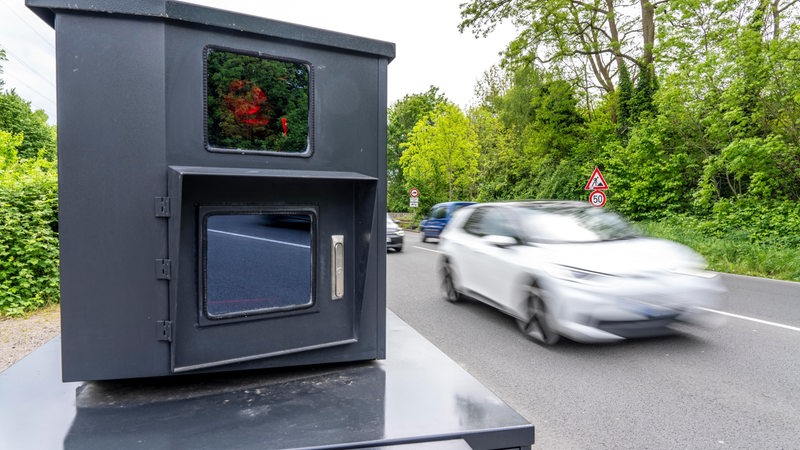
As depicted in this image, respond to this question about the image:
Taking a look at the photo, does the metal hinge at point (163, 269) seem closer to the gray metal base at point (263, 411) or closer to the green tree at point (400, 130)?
the gray metal base at point (263, 411)

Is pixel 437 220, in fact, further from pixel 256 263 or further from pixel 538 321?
pixel 256 263

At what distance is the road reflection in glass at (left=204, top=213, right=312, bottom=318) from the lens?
6.05ft

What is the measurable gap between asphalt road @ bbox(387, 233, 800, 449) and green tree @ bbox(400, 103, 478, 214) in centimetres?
2399

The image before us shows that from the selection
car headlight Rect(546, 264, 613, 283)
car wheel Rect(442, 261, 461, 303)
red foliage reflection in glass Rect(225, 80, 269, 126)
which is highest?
red foliage reflection in glass Rect(225, 80, 269, 126)

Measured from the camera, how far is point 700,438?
329cm

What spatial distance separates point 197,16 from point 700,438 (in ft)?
13.2

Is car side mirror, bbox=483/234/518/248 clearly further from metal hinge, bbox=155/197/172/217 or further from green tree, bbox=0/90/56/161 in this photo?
green tree, bbox=0/90/56/161

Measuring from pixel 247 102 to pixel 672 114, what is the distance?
17.4 metres


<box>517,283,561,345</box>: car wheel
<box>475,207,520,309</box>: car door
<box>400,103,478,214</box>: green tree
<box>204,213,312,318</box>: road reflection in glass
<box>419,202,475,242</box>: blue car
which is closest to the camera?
<box>204,213,312,318</box>: road reflection in glass

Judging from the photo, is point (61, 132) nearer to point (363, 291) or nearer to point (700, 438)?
point (363, 291)

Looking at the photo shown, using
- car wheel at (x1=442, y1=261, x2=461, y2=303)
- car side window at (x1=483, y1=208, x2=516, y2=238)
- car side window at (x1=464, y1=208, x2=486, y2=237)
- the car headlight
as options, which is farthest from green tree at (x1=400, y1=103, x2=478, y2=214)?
the car headlight

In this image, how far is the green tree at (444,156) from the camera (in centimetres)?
3005

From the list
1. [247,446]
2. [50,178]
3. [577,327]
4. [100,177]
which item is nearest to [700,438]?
[577,327]

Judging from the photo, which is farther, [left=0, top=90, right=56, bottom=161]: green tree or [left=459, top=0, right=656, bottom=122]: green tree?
[left=0, top=90, right=56, bottom=161]: green tree
